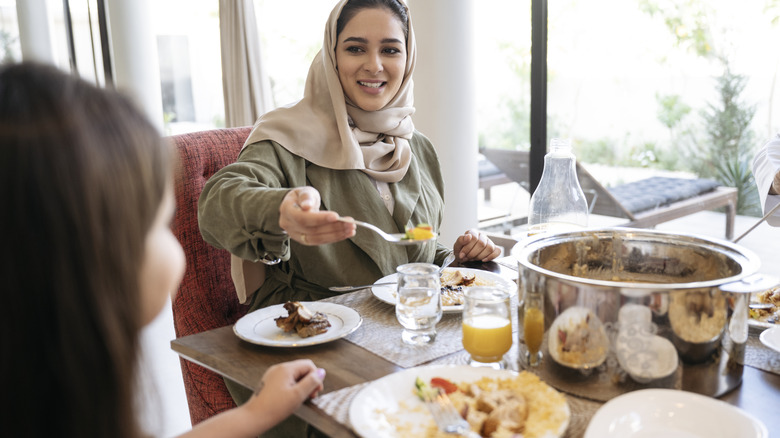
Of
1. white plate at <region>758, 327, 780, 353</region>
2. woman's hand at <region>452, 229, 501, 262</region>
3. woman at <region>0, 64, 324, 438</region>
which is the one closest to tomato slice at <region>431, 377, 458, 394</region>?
woman at <region>0, 64, 324, 438</region>

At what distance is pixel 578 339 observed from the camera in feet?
3.19

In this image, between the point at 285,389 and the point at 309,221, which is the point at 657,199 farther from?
the point at 285,389

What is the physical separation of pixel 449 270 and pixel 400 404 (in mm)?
705

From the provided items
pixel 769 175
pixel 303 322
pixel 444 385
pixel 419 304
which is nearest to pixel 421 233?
pixel 419 304

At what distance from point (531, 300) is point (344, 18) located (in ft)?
3.90

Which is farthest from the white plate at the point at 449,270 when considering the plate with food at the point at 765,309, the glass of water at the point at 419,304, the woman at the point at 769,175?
the woman at the point at 769,175

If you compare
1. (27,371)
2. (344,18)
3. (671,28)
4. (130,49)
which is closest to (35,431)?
(27,371)

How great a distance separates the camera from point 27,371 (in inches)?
28.9

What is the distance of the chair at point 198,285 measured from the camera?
1706mm

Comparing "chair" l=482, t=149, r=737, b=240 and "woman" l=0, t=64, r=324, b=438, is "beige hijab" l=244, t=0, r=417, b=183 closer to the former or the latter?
"woman" l=0, t=64, r=324, b=438

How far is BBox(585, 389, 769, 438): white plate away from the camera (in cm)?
87

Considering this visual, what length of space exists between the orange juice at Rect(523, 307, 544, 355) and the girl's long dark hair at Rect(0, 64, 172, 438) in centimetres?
57

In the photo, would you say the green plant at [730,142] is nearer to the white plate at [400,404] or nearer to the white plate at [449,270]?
the white plate at [449,270]

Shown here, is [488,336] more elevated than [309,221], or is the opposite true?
[309,221]
